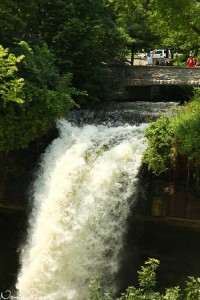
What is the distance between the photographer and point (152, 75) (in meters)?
19.6

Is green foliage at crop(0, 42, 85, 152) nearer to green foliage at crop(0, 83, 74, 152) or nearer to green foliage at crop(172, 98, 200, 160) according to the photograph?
green foliage at crop(0, 83, 74, 152)

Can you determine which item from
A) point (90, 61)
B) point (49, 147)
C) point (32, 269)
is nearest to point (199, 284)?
point (32, 269)

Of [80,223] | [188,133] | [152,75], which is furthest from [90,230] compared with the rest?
[152,75]

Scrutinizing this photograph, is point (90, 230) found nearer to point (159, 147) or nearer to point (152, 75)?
point (159, 147)

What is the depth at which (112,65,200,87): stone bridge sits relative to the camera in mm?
19219

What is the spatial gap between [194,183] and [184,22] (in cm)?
500

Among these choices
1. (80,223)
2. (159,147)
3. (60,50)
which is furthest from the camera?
(60,50)

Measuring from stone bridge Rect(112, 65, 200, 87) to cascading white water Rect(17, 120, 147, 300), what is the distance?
7532 millimetres

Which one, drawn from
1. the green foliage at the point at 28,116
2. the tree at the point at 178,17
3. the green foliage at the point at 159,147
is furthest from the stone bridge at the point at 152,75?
the green foliage at the point at 159,147

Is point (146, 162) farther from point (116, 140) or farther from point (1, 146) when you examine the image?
point (1, 146)

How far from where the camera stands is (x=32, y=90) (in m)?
13.0

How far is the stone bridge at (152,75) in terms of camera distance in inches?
757

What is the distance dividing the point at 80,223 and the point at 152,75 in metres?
10.4

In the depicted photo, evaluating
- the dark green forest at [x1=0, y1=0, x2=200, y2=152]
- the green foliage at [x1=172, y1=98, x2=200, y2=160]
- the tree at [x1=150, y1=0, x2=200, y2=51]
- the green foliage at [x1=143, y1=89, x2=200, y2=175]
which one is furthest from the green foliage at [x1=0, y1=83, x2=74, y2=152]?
the tree at [x1=150, y1=0, x2=200, y2=51]
